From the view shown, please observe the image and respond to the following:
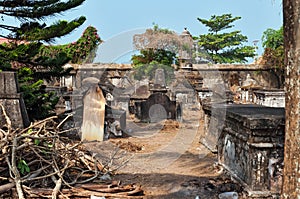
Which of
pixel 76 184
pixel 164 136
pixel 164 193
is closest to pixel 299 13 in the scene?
pixel 164 193

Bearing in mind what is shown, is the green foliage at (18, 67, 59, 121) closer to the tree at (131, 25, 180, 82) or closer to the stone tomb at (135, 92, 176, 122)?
the stone tomb at (135, 92, 176, 122)

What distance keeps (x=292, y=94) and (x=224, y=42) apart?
87.7 ft

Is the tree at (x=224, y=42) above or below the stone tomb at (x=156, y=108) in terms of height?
above

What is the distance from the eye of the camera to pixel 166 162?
5863mm

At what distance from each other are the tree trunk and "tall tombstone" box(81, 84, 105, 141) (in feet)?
19.1

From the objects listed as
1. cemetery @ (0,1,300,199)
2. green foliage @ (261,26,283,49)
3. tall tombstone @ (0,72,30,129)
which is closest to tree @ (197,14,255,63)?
green foliage @ (261,26,283,49)

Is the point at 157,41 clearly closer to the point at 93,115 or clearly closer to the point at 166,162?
the point at 93,115

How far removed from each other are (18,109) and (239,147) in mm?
3209

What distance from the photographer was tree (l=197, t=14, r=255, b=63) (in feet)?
89.2

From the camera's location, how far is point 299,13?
2105 millimetres

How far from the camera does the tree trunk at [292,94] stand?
2.16 metres

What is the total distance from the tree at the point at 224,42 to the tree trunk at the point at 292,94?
25.2 m

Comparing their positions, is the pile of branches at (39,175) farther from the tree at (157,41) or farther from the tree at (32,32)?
the tree at (157,41)

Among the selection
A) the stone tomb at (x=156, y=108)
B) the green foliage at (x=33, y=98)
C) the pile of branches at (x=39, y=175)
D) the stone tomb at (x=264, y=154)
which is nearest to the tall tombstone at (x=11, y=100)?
the pile of branches at (x=39, y=175)
